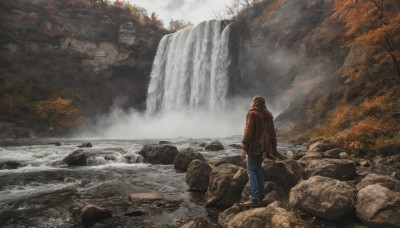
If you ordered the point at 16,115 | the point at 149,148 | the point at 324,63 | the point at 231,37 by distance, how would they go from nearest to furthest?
the point at 149,148 < the point at 324,63 < the point at 16,115 < the point at 231,37

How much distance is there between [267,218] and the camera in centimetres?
487

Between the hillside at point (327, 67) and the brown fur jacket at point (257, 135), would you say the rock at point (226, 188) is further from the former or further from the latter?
the hillside at point (327, 67)

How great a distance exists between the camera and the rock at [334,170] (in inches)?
283

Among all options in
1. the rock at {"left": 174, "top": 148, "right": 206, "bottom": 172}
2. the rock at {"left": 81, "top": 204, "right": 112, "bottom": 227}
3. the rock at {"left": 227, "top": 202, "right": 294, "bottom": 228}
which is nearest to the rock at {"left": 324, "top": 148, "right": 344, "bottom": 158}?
the rock at {"left": 174, "top": 148, "right": 206, "bottom": 172}

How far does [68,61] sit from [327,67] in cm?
3629

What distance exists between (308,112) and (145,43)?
33.8 meters

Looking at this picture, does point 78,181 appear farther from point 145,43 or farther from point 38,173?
point 145,43

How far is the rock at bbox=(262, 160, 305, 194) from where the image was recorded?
6824 millimetres

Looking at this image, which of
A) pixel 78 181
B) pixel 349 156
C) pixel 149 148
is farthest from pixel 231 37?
pixel 78 181

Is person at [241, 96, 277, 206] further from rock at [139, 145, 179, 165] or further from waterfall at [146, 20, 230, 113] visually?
waterfall at [146, 20, 230, 113]

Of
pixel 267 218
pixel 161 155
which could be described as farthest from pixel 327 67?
pixel 267 218

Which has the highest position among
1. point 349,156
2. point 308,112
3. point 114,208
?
point 308,112

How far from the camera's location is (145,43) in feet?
160

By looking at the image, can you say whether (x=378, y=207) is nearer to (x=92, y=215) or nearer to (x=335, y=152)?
(x=92, y=215)
